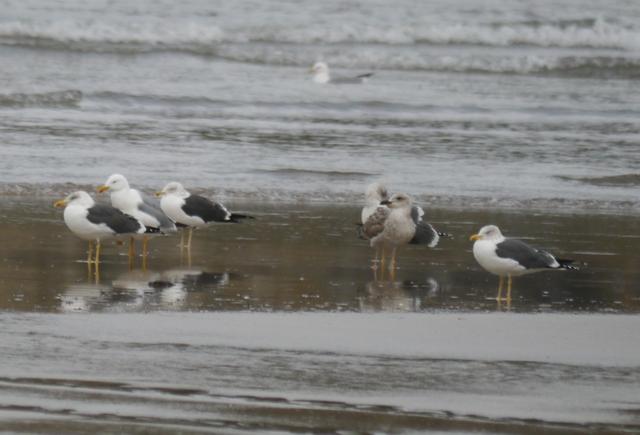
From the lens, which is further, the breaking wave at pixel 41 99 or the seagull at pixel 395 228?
the breaking wave at pixel 41 99

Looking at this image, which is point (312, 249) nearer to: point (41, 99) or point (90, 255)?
point (90, 255)

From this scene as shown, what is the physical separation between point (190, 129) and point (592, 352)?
1155 centimetres

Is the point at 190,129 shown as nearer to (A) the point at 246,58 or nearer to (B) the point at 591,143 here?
(B) the point at 591,143

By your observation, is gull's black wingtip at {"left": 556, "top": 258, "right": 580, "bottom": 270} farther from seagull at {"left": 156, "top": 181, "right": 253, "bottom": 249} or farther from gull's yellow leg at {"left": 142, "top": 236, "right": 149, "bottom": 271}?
gull's yellow leg at {"left": 142, "top": 236, "right": 149, "bottom": 271}

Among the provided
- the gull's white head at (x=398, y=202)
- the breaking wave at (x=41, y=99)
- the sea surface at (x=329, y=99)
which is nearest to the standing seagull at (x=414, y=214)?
the gull's white head at (x=398, y=202)

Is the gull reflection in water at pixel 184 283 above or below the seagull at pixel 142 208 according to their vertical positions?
below

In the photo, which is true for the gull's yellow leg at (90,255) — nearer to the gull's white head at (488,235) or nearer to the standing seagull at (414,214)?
the standing seagull at (414,214)

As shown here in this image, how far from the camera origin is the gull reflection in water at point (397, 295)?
8812 millimetres

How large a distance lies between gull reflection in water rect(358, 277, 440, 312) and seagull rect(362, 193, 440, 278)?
69 centimetres

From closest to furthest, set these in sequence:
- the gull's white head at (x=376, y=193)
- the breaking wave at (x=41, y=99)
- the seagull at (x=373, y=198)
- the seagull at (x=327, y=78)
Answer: the seagull at (x=373, y=198)
the gull's white head at (x=376, y=193)
the breaking wave at (x=41, y=99)
the seagull at (x=327, y=78)

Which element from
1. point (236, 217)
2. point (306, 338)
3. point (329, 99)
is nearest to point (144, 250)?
point (236, 217)

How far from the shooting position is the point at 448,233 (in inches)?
473

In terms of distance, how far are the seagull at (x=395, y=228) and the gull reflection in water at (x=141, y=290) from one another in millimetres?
1448

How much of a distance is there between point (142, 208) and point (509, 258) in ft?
10.2
